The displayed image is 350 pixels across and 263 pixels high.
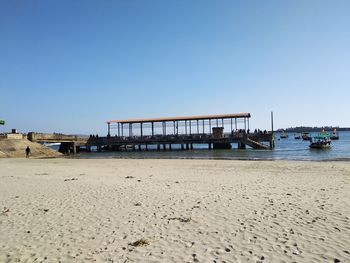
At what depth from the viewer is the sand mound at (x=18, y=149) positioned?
45656 millimetres

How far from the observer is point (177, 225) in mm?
8602

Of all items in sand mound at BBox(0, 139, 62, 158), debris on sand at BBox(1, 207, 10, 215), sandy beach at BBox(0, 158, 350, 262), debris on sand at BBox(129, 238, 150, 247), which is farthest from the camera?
sand mound at BBox(0, 139, 62, 158)

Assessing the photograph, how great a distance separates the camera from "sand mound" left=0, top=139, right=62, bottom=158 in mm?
45656

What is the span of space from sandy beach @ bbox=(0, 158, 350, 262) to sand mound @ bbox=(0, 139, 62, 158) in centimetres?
3516

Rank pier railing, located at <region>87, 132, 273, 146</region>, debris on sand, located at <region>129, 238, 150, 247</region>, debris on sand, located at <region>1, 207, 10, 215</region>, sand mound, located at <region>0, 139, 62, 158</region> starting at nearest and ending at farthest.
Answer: debris on sand, located at <region>129, 238, 150, 247</region>, debris on sand, located at <region>1, 207, 10, 215</region>, sand mound, located at <region>0, 139, 62, 158</region>, pier railing, located at <region>87, 132, 273, 146</region>

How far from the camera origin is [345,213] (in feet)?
30.9

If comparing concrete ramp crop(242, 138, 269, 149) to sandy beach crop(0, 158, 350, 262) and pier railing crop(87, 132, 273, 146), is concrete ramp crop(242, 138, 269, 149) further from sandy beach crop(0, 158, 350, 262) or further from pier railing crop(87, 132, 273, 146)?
sandy beach crop(0, 158, 350, 262)

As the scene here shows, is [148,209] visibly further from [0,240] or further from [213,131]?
[213,131]

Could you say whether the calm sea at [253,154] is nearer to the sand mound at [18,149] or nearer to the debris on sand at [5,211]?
the sand mound at [18,149]

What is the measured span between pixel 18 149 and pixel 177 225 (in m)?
45.1

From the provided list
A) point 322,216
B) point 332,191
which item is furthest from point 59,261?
point 332,191

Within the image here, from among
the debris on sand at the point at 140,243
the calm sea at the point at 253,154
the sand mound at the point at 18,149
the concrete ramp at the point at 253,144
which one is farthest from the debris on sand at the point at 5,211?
the concrete ramp at the point at 253,144

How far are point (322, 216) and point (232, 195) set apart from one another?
12.7 ft

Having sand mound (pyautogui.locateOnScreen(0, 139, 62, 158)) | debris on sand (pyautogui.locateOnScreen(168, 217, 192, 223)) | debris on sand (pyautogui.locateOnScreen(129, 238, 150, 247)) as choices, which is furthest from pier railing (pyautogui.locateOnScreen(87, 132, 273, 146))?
debris on sand (pyautogui.locateOnScreen(129, 238, 150, 247))
